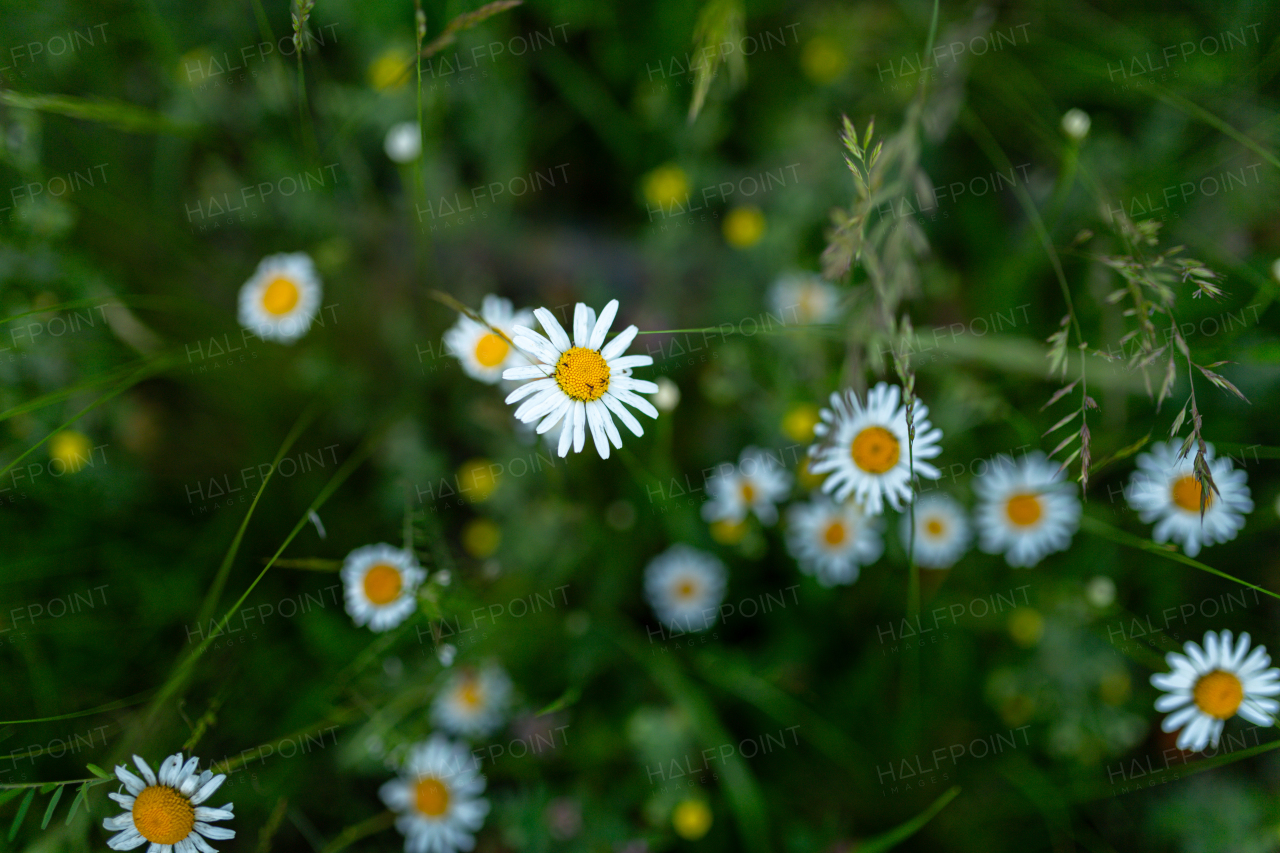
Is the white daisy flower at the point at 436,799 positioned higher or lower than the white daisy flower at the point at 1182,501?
lower

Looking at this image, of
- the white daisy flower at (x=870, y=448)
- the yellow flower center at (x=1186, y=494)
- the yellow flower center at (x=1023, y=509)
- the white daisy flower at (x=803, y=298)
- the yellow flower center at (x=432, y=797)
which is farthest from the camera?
the white daisy flower at (x=803, y=298)

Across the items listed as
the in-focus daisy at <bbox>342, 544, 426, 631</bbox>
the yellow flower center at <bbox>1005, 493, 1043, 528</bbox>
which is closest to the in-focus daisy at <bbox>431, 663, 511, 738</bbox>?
the in-focus daisy at <bbox>342, 544, 426, 631</bbox>

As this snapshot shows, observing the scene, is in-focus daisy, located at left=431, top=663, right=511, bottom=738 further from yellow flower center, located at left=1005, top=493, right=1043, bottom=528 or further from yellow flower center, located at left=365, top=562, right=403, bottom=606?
yellow flower center, located at left=1005, top=493, right=1043, bottom=528

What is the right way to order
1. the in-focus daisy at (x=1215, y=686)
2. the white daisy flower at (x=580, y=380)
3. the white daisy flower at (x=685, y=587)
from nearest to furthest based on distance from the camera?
1. the white daisy flower at (x=580, y=380)
2. the in-focus daisy at (x=1215, y=686)
3. the white daisy flower at (x=685, y=587)

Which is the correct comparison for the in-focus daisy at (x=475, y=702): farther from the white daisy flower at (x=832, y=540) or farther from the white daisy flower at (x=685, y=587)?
the white daisy flower at (x=832, y=540)

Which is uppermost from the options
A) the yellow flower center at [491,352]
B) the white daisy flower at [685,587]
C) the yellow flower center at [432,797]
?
the yellow flower center at [491,352]

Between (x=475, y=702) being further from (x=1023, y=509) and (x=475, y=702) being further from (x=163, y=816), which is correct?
(x=1023, y=509)

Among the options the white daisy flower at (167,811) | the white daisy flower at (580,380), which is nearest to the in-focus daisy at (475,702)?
the white daisy flower at (167,811)

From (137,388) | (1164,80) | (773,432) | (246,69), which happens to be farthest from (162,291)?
(1164,80)

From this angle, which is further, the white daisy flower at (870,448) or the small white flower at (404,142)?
the small white flower at (404,142)
